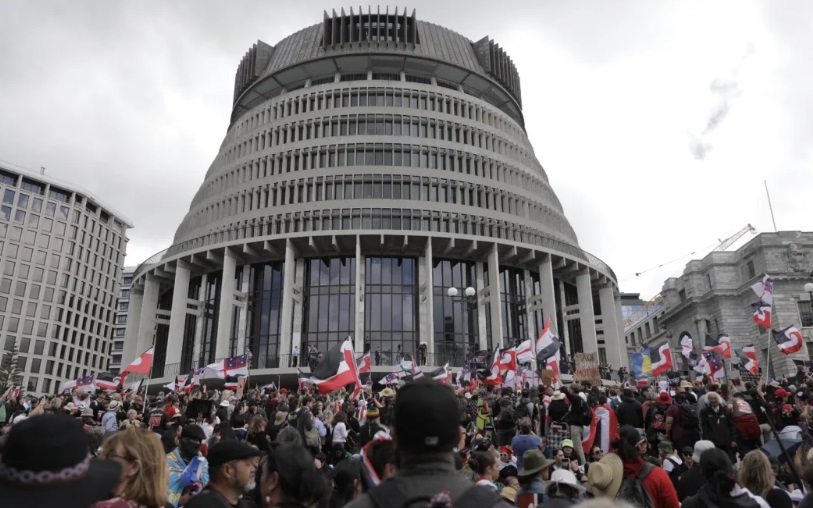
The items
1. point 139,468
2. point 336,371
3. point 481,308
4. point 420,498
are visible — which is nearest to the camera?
point 420,498

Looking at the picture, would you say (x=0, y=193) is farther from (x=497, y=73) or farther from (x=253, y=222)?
(x=497, y=73)

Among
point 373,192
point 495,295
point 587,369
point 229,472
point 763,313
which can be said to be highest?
point 373,192

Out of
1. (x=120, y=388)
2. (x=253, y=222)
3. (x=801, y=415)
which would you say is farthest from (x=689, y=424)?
(x=253, y=222)

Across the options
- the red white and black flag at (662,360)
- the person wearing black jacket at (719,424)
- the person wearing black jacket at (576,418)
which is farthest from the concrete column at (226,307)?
the person wearing black jacket at (719,424)

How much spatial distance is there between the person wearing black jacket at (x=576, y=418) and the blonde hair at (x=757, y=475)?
28.1ft

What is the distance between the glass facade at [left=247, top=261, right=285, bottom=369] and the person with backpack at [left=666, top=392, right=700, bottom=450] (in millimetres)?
40919

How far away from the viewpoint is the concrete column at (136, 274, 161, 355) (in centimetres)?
5694

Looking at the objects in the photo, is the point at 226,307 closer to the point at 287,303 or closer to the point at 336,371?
the point at 287,303

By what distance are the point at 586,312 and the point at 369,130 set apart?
26396mm

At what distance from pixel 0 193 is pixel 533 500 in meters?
115

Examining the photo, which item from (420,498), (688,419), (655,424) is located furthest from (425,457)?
(655,424)

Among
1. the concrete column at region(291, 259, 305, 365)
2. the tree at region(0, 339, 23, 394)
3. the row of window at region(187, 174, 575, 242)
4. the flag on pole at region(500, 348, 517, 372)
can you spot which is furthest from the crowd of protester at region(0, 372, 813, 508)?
the tree at region(0, 339, 23, 394)

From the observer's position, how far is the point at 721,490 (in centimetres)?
595

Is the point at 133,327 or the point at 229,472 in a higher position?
the point at 133,327
